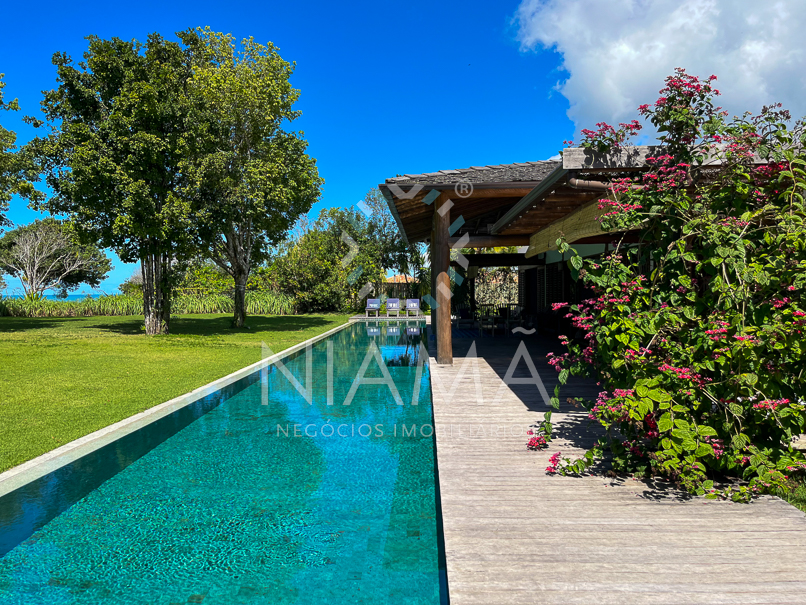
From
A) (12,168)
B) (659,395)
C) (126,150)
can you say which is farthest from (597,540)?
(12,168)

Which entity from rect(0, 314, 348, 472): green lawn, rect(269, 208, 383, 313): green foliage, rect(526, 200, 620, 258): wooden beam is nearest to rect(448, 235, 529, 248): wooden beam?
rect(526, 200, 620, 258): wooden beam

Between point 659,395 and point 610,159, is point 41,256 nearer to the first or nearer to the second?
point 610,159

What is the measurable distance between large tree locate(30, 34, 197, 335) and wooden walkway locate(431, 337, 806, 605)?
49.1 ft

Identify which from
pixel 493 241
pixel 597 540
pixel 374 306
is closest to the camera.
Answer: pixel 597 540

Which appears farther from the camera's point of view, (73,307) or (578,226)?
(73,307)

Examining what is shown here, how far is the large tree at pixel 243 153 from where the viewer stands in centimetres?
1773

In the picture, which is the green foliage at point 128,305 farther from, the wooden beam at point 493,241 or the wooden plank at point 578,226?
the wooden plank at point 578,226

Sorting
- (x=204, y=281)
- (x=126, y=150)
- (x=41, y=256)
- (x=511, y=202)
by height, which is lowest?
(x=204, y=281)

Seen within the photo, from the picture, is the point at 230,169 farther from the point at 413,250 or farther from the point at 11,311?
the point at 11,311

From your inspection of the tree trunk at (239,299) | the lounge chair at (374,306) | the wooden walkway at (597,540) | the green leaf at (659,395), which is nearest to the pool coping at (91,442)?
the wooden walkway at (597,540)

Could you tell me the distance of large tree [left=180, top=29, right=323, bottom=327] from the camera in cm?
1773

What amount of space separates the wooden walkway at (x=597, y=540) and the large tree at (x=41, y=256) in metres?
43.1

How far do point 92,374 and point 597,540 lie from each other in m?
8.98

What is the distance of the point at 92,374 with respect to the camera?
366 inches
